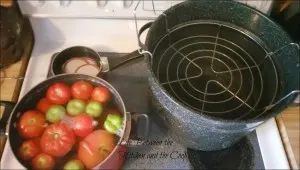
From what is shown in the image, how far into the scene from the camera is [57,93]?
2.03 ft

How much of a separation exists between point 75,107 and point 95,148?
10 centimetres

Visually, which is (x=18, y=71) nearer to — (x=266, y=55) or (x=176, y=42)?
(x=176, y=42)

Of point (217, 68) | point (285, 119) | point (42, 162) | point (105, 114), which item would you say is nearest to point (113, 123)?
point (105, 114)

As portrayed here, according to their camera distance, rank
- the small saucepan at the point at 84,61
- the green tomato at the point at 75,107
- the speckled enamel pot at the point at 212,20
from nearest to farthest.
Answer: the speckled enamel pot at the point at 212,20
the green tomato at the point at 75,107
the small saucepan at the point at 84,61

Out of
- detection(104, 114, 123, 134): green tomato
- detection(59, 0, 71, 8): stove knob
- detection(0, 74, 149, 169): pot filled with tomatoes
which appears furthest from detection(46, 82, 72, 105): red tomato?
detection(59, 0, 71, 8): stove knob

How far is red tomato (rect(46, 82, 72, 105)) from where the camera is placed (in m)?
0.62

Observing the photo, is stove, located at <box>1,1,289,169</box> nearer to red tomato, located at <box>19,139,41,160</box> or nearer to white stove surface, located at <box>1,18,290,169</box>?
white stove surface, located at <box>1,18,290,169</box>

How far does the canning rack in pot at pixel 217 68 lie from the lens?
2.05ft

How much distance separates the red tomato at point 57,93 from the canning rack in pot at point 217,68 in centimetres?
19

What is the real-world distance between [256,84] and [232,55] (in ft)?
0.27

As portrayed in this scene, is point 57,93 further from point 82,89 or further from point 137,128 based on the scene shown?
point 137,128

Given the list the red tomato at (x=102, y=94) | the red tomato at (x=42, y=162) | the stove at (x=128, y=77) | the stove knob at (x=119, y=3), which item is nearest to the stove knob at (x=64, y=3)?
the stove at (x=128, y=77)

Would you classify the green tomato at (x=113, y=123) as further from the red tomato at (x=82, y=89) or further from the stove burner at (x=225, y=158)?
the stove burner at (x=225, y=158)

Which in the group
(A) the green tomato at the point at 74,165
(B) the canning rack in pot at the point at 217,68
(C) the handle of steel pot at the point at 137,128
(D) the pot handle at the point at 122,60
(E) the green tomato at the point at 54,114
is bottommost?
(C) the handle of steel pot at the point at 137,128
